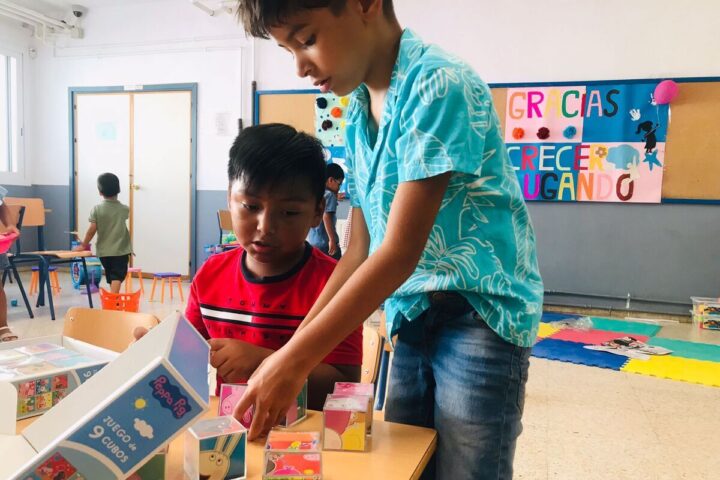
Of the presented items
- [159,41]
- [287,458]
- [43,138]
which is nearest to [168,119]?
[159,41]

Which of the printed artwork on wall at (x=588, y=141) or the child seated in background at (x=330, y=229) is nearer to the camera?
the child seated in background at (x=330, y=229)

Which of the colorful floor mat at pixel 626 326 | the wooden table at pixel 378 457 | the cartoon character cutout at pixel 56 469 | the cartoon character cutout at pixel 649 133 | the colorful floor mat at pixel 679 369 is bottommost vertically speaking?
the colorful floor mat at pixel 626 326

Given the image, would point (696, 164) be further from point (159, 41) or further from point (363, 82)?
point (159, 41)

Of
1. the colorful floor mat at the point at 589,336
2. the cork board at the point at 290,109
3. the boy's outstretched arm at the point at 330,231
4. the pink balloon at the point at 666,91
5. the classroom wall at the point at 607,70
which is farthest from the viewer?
the cork board at the point at 290,109

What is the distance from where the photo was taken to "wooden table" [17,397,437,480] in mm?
618

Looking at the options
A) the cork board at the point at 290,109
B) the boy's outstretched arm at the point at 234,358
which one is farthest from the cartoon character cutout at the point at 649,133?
the boy's outstretched arm at the point at 234,358

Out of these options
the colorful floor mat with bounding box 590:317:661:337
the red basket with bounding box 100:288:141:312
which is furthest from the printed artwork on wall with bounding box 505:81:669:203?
the red basket with bounding box 100:288:141:312

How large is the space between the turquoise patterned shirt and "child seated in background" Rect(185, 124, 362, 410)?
30 centimetres

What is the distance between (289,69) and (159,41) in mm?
1569

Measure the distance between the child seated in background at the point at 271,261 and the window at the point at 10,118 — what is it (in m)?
6.15

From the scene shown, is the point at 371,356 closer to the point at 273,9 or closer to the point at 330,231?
the point at 273,9

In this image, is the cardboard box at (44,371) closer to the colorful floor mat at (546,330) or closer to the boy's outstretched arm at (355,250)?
the boy's outstretched arm at (355,250)

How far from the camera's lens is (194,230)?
5.76 meters

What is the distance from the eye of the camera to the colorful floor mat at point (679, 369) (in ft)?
9.00
